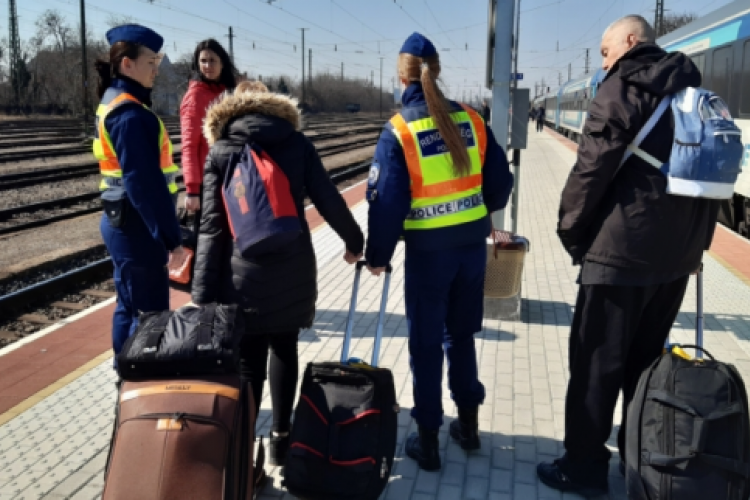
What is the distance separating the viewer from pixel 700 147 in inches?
103

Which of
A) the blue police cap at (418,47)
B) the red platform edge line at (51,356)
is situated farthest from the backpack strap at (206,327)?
the red platform edge line at (51,356)

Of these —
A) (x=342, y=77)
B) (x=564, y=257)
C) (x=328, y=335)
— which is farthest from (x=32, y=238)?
(x=342, y=77)

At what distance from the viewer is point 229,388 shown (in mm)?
2596

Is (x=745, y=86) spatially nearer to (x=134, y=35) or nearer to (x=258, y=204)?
(x=134, y=35)

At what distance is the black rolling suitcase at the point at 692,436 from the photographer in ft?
8.34

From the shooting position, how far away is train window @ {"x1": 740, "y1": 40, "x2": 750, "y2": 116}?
10.7 m

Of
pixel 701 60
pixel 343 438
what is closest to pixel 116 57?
pixel 343 438

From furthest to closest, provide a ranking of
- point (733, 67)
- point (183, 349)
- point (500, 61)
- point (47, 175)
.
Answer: point (47, 175), point (733, 67), point (500, 61), point (183, 349)

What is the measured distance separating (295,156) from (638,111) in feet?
4.85

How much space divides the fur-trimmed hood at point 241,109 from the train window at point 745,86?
393 inches

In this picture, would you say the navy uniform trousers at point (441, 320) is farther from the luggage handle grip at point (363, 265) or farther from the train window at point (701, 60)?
the train window at point (701, 60)

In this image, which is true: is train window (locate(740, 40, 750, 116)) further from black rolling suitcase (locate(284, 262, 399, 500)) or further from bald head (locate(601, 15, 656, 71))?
black rolling suitcase (locate(284, 262, 399, 500))

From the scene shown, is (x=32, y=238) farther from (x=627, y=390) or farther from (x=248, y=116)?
(x=627, y=390)

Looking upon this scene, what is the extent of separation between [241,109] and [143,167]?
71 centimetres
